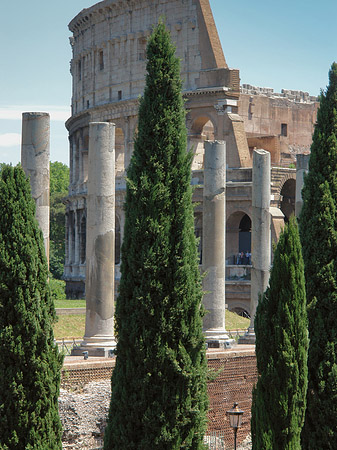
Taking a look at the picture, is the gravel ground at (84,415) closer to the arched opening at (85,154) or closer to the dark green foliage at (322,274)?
the dark green foliage at (322,274)

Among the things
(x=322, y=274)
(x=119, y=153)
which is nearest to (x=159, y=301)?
(x=322, y=274)

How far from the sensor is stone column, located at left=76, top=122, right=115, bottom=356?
646 inches

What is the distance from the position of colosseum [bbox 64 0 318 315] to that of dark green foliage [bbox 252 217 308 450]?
2281 cm

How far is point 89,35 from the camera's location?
159ft

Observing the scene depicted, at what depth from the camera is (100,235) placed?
16.4 metres

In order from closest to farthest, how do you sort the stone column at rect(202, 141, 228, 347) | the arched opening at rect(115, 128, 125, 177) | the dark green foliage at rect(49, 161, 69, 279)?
the stone column at rect(202, 141, 228, 347) < the arched opening at rect(115, 128, 125, 177) < the dark green foliage at rect(49, 161, 69, 279)

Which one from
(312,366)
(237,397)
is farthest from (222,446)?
(312,366)

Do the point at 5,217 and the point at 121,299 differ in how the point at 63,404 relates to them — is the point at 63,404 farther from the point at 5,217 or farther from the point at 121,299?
the point at 5,217

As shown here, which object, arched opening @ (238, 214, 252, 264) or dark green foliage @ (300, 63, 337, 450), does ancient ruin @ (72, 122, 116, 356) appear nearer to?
dark green foliage @ (300, 63, 337, 450)

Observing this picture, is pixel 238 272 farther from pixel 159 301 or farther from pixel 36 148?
pixel 159 301

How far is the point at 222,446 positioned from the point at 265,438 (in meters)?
4.75

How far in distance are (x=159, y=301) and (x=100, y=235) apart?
16.4ft

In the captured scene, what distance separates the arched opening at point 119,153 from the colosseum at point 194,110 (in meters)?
0.06

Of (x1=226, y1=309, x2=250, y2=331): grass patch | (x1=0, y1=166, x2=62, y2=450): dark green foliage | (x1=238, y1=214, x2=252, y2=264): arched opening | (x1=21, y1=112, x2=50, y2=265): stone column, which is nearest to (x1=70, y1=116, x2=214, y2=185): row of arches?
(x1=238, y1=214, x2=252, y2=264): arched opening
